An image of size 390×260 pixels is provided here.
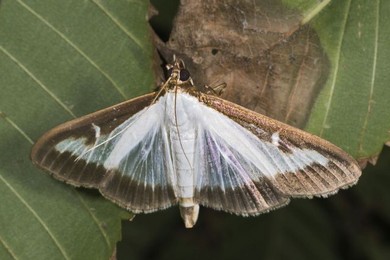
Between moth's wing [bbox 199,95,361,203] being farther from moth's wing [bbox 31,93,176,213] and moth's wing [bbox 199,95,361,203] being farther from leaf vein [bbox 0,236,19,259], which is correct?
leaf vein [bbox 0,236,19,259]

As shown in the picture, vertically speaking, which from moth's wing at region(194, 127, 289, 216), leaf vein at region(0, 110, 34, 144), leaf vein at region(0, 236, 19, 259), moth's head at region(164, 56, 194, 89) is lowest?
moth's wing at region(194, 127, 289, 216)

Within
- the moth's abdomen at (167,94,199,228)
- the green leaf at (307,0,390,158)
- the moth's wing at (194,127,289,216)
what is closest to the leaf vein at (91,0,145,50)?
the moth's abdomen at (167,94,199,228)

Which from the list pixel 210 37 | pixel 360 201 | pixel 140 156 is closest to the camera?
pixel 210 37

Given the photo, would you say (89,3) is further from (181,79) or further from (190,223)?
(190,223)

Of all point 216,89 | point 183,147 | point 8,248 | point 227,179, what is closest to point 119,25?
point 216,89

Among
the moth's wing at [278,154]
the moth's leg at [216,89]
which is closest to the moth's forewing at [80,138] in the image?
the moth's leg at [216,89]

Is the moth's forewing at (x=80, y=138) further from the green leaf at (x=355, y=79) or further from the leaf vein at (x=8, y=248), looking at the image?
the green leaf at (x=355, y=79)

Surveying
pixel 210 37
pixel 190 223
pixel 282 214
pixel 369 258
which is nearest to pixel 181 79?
pixel 210 37
